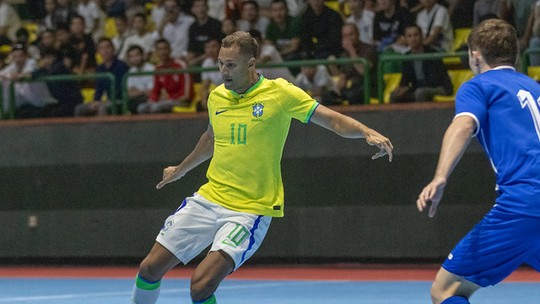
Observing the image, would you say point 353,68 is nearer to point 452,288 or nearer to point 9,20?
point 9,20

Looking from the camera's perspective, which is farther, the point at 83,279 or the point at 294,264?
the point at 294,264

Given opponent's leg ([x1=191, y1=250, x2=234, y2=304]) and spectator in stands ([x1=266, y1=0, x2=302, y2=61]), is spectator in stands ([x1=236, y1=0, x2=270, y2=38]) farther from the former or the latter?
opponent's leg ([x1=191, y1=250, x2=234, y2=304])

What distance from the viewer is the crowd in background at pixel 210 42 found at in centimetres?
1484

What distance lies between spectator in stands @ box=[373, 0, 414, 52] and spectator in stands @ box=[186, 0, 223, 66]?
2.49 metres

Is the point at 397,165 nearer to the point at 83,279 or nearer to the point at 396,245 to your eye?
the point at 396,245

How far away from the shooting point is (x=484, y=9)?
580 inches

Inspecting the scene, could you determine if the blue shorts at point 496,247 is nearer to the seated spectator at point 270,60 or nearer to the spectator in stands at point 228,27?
the seated spectator at point 270,60

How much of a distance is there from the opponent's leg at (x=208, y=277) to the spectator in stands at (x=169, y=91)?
851 cm

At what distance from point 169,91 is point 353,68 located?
9.77 ft

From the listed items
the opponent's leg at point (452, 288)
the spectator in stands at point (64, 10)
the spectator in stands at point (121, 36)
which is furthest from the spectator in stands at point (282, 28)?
the opponent's leg at point (452, 288)

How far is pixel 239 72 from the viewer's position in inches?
317

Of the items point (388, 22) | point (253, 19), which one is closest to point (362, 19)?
point (388, 22)

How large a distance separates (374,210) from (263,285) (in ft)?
8.36

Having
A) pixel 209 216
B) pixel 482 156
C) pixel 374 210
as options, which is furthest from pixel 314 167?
pixel 209 216
